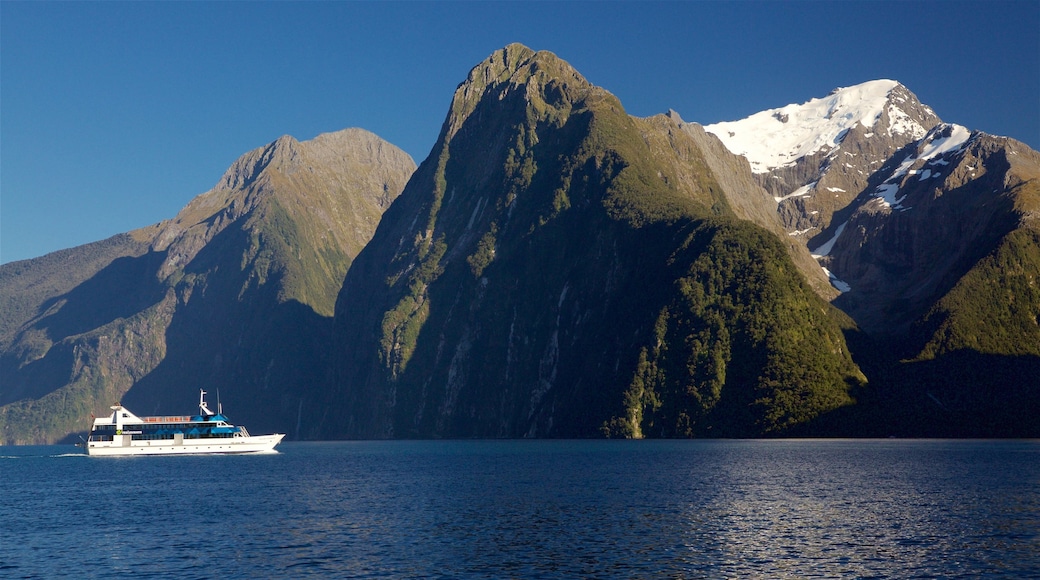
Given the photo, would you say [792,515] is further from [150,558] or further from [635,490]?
[150,558]

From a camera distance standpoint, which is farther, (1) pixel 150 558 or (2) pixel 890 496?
(2) pixel 890 496

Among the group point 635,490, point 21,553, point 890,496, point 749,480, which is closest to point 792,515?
point 890,496

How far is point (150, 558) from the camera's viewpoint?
248 feet

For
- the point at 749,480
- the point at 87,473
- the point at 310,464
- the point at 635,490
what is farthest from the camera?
the point at 310,464

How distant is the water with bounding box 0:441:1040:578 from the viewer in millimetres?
69562

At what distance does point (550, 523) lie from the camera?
89.4 m

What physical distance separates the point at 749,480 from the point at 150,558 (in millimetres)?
73672

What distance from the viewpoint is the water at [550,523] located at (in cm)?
6956

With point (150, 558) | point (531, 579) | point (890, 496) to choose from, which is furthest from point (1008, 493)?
point (150, 558)

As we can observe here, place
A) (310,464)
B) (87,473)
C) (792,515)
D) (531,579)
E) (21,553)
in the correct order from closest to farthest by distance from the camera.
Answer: (531,579) → (21,553) → (792,515) → (87,473) → (310,464)

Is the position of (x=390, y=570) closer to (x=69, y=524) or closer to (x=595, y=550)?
(x=595, y=550)

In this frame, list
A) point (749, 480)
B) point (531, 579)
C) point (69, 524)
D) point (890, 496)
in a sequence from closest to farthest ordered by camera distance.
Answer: point (531, 579), point (69, 524), point (890, 496), point (749, 480)

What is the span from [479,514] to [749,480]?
4248 centimetres

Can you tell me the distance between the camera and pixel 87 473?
176 metres
